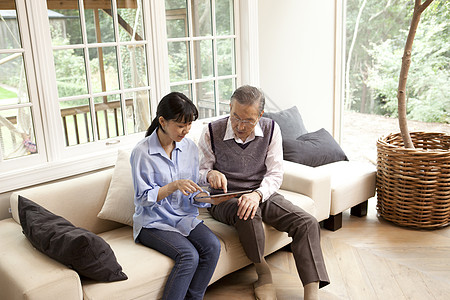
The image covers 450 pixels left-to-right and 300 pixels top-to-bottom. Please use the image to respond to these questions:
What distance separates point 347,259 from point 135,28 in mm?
2126

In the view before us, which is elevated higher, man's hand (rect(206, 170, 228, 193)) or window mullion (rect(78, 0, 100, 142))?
window mullion (rect(78, 0, 100, 142))

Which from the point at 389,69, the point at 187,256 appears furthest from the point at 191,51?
the point at 389,69

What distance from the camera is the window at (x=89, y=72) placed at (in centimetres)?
269

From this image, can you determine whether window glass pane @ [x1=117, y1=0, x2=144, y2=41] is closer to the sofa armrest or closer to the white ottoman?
the sofa armrest

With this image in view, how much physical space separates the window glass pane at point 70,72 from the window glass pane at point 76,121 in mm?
70

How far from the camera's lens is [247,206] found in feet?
8.14

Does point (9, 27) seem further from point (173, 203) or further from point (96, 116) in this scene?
point (173, 203)

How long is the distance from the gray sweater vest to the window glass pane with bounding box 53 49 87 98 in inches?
36.9

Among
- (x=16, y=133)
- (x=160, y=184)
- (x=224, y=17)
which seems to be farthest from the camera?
(x=224, y=17)

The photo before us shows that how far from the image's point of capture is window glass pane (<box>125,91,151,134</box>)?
129 inches

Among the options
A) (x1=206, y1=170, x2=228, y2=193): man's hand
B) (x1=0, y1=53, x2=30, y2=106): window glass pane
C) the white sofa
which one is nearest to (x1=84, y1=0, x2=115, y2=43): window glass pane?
(x1=0, y1=53, x2=30, y2=106): window glass pane

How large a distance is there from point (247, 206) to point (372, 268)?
38.8 inches

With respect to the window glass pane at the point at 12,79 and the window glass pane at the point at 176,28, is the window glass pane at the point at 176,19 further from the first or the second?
the window glass pane at the point at 12,79

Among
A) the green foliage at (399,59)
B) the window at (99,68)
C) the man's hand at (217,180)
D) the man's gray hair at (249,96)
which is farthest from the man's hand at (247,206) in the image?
the green foliage at (399,59)
